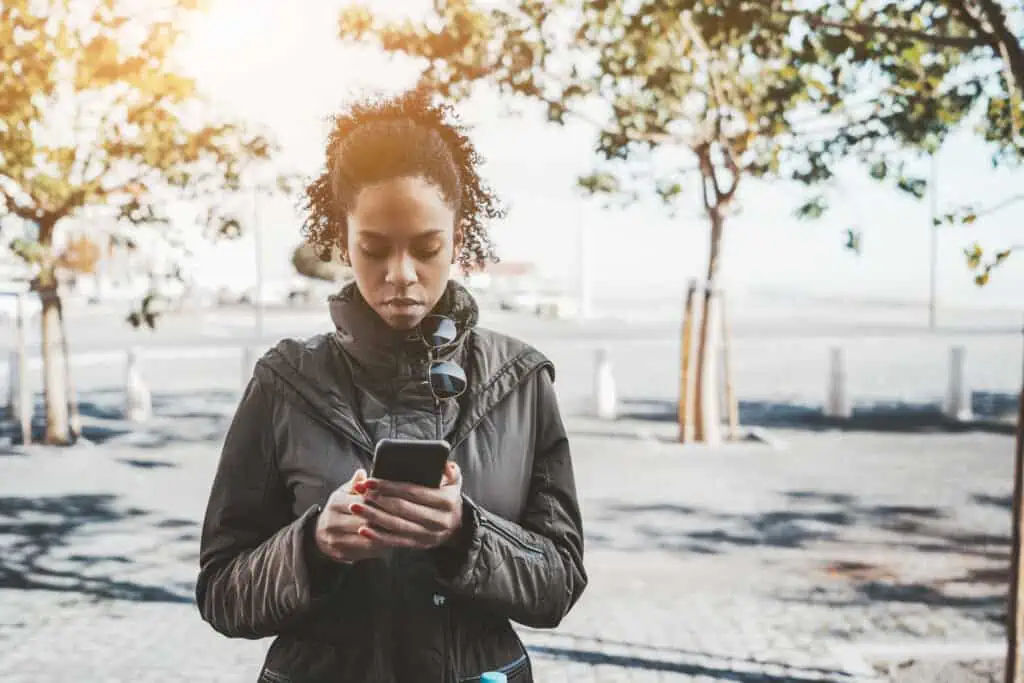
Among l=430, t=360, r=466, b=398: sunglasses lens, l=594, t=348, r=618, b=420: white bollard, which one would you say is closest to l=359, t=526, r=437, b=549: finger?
l=430, t=360, r=466, b=398: sunglasses lens

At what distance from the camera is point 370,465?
1.81 meters

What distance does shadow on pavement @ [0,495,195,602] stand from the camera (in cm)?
729

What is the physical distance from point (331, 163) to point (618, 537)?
7084mm

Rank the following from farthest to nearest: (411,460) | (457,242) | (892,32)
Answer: (892,32), (457,242), (411,460)

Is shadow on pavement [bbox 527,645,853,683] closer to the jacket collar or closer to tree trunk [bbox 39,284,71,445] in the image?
the jacket collar

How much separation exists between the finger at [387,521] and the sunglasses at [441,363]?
28 centimetres

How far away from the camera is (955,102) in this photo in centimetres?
695

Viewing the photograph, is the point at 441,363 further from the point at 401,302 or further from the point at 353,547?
the point at 353,547

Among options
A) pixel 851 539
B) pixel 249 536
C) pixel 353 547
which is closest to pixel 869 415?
pixel 851 539

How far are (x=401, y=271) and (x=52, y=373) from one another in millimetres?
12639

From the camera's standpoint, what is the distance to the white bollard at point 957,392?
16.2m

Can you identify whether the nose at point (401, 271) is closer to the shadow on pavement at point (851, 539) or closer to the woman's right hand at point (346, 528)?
the woman's right hand at point (346, 528)

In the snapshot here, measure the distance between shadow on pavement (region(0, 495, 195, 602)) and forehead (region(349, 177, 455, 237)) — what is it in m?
5.75

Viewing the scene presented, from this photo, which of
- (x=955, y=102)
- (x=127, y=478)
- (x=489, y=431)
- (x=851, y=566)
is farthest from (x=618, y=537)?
(x=489, y=431)
